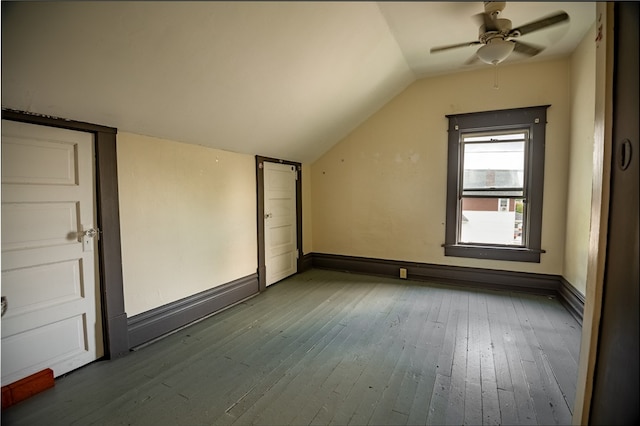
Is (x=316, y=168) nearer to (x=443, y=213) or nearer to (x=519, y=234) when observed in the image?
(x=443, y=213)

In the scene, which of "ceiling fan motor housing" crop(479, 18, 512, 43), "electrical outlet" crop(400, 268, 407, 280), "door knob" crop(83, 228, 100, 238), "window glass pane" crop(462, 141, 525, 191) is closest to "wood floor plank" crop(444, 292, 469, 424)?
"electrical outlet" crop(400, 268, 407, 280)

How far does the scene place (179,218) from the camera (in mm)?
2621

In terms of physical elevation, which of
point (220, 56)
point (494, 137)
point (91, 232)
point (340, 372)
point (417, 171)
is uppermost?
point (220, 56)

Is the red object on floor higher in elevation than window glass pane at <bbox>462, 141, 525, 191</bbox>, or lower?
lower

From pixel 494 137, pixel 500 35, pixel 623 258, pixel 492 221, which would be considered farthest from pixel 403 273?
pixel 623 258

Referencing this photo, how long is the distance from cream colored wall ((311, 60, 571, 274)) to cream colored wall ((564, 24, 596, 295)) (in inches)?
5.7

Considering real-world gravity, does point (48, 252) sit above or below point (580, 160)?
below

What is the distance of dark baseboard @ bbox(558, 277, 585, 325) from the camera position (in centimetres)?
268

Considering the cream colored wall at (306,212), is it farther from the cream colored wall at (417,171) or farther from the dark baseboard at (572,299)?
the dark baseboard at (572,299)

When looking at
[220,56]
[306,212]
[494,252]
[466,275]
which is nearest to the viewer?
[220,56]

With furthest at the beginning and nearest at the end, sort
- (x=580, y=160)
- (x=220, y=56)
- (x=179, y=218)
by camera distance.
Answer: (x=580, y=160) < (x=179, y=218) < (x=220, y=56)

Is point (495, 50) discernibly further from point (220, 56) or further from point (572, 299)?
point (572, 299)

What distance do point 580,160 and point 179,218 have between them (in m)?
3.91

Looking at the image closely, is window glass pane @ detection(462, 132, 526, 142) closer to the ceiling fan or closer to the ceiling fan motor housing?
the ceiling fan
